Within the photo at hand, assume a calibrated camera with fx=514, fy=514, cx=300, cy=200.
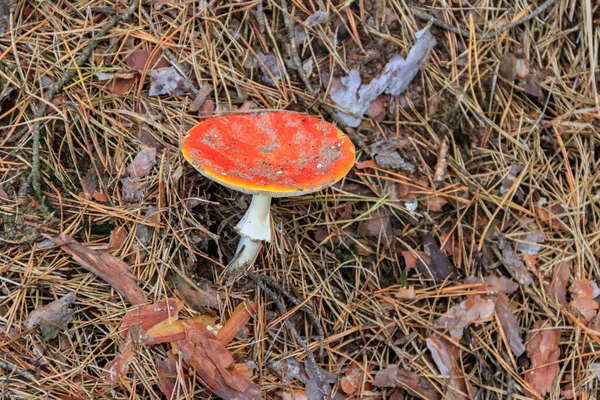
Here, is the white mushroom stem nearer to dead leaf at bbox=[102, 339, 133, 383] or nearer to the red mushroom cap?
the red mushroom cap

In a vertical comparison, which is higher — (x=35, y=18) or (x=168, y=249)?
(x=35, y=18)

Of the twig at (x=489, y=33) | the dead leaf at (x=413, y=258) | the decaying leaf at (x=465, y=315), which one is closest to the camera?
the decaying leaf at (x=465, y=315)

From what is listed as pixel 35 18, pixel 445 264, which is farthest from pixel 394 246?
pixel 35 18

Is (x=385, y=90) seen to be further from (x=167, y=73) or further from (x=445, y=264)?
(x=167, y=73)

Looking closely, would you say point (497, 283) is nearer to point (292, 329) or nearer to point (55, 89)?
point (292, 329)

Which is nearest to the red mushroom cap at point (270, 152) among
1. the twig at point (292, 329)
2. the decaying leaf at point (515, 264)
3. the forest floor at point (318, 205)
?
the forest floor at point (318, 205)

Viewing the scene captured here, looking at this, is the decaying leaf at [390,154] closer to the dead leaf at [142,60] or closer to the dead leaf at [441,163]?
the dead leaf at [441,163]
